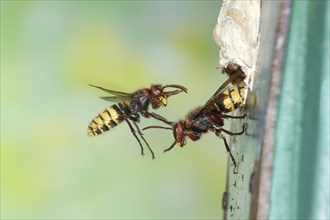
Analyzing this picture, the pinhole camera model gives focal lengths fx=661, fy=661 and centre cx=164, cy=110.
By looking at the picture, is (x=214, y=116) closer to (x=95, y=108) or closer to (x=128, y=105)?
(x=128, y=105)

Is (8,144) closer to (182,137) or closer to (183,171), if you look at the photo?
(183,171)

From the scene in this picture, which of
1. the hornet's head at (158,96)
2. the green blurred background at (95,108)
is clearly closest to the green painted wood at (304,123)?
the hornet's head at (158,96)

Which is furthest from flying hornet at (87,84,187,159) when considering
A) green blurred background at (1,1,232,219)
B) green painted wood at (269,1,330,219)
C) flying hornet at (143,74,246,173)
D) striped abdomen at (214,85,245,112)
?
green painted wood at (269,1,330,219)

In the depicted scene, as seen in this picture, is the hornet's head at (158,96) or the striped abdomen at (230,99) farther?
the hornet's head at (158,96)

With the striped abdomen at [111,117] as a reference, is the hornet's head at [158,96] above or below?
above

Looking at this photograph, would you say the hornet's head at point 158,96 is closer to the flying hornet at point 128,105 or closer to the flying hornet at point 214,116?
the flying hornet at point 128,105

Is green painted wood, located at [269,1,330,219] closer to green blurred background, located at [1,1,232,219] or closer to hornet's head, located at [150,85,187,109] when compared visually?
Answer: hornet's head, located at [150,85,187,109]

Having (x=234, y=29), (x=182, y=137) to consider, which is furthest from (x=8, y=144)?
(x=234, y=29)
